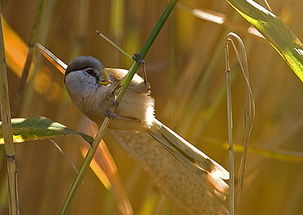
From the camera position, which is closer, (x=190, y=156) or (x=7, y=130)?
(x=7, y=130)

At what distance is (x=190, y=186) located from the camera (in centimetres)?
103

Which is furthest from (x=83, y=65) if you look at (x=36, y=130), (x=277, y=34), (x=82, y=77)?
(x=277, y=34)

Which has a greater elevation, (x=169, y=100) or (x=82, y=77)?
(x=82, y=77)

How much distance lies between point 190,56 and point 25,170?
539 mm

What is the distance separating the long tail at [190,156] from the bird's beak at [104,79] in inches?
5.3

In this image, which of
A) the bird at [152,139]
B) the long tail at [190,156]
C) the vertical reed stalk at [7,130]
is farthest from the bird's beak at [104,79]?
the vertical reed stalk at [7,130]

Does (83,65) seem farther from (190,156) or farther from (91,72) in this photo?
(190,156)

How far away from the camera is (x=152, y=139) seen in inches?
43.3

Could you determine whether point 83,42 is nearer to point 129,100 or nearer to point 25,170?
point 129,100

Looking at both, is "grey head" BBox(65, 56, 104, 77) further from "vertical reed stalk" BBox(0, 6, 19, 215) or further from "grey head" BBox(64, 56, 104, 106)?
"vertical reed stalk" BBox(0, 6, 19, 215)

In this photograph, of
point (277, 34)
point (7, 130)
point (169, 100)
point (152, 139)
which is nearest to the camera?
point (277, 34)

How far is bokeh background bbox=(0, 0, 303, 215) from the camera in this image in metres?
1.30

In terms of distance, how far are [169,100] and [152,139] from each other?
1.03 feet

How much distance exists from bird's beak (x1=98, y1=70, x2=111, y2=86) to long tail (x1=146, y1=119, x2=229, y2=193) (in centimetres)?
13
